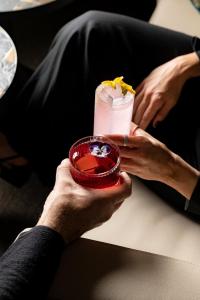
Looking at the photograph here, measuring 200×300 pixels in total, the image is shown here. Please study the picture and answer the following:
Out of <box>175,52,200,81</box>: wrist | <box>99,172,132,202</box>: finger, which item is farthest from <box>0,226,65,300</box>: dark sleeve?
<box>175,52,200,81</box>: wrist

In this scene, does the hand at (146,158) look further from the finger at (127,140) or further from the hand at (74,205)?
A: the hand at (74,205)

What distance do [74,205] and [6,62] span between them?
0.52 meters

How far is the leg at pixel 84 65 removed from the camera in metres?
1.21

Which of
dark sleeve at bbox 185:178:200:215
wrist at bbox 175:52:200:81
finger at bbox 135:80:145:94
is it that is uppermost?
wrist at bbox 175:52:200:81

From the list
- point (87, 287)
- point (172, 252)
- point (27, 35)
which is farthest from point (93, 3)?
point (87, 287)

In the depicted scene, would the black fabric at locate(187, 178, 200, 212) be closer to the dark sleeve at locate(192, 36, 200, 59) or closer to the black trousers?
the black trousers

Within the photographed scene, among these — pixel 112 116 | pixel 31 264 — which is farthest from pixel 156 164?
pixel 31 264

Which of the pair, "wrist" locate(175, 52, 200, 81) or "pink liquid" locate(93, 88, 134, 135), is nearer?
"pink liquid" locate(93, 88, 134, 135)

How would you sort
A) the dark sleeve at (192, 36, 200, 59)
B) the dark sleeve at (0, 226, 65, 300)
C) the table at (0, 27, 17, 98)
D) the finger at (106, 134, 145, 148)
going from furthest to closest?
the dark sleeve at (192, 36, 200, 59) → the table at (0, 27, 17, 98) → the finger at (106, 134, 145, 148) → the dark sleeve at (0, 226, 65, 300)

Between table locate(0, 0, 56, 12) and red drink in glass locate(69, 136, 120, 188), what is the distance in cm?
57

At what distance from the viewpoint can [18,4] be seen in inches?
49.3

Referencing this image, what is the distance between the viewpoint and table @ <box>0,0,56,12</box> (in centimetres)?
125

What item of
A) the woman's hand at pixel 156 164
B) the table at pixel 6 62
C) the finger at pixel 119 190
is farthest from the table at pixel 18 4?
the finger at pixel 119 190

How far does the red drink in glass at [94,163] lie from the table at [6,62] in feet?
1.20
